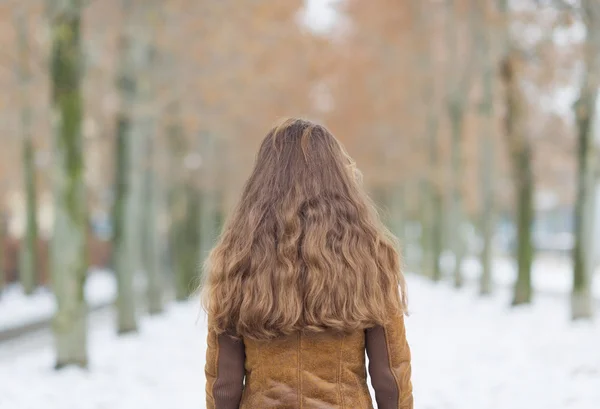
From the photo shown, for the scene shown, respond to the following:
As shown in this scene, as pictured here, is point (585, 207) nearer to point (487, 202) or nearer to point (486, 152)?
point (487, 202)

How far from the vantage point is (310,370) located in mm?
2352

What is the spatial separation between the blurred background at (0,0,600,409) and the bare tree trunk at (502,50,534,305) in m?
0.04

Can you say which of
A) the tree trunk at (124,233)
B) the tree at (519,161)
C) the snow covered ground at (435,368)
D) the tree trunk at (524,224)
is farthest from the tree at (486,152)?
the tree trunk at (124,233)

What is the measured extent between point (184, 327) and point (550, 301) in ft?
27.9

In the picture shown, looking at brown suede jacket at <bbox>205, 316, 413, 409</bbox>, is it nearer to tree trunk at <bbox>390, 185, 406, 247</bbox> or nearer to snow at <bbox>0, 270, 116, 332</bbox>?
snow at <bbox>0, 270, 116, 332</bbox>

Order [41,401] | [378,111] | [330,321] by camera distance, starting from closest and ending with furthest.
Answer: [330,321], [41,401], [378,111]

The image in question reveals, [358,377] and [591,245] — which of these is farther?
[591,245]

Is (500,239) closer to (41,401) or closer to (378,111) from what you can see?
(378,111)

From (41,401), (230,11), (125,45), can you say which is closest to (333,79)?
(230,11)

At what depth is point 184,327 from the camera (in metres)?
14.1

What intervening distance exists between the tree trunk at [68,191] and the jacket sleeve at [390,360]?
737 centimetres

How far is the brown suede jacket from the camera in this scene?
7.69 ft

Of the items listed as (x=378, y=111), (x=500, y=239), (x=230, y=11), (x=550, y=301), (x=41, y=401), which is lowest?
(x=500, y=239)

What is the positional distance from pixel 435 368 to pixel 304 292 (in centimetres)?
704
